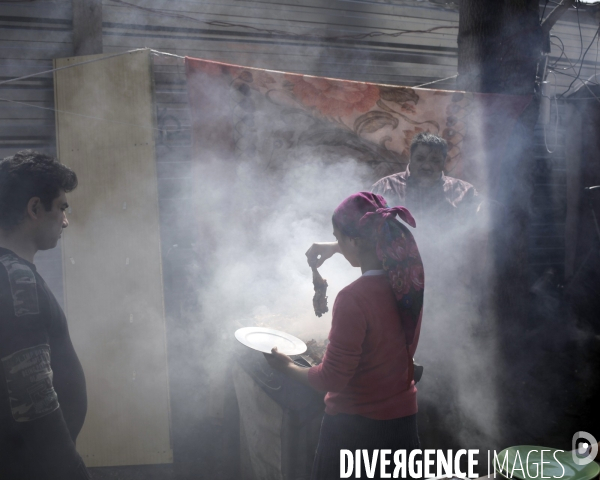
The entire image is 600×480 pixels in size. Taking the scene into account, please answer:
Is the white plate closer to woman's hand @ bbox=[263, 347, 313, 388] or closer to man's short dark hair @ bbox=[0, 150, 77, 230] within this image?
woman's hand @ bbox=[263, 347, 313, 388]

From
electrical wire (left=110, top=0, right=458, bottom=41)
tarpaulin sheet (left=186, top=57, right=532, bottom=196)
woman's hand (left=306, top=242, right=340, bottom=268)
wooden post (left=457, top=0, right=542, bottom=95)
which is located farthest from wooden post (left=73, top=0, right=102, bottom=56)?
wooden post (left=457, top=0, right=542, bottom=95)

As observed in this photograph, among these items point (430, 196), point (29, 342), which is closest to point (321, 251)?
point (430, 196)

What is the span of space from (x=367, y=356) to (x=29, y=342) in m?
1.37

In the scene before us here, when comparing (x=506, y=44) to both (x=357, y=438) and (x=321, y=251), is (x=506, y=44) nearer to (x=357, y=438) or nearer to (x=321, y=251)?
(x=321, y=251)

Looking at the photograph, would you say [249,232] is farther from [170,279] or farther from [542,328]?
[542,328]

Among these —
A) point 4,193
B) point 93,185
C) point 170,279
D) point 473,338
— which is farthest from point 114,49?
point 473,338

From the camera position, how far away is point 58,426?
1.71 m

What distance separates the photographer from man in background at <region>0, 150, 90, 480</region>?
1.64 m

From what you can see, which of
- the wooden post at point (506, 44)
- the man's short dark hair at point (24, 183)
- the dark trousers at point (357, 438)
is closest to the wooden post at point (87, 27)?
the man's short dark hair at point (24, 183)

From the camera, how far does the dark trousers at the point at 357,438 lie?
221 centimetres

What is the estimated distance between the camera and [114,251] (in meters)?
4.21

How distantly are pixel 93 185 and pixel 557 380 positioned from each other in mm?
5215

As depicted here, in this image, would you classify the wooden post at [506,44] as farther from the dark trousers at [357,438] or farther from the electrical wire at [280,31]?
the dark trousers at [357,438]

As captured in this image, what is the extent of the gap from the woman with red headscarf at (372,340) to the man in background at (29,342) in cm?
107
